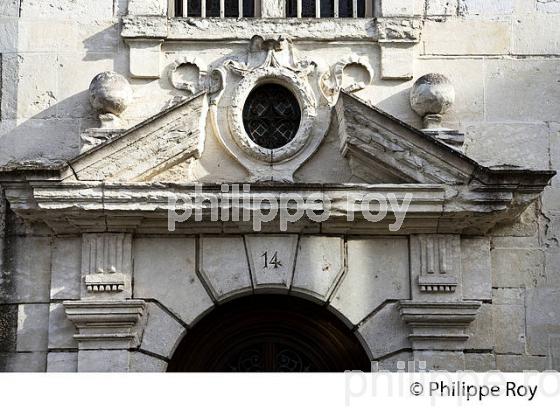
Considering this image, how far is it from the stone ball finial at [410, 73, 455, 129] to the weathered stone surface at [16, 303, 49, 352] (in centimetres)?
304

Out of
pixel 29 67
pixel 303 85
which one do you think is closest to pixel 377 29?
pixel 303 85

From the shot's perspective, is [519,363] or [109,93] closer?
[519,363]

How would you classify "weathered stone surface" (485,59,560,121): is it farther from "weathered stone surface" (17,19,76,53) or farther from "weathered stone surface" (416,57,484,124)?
"weathered stone surface" (17,19,76,53)

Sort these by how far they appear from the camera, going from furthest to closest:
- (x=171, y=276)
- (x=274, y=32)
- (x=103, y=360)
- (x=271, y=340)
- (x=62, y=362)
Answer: (x=274, y=32) < (x=271, y=340) < (x=171, y=276) < (x=62, y=362) < (x=103, y=360)

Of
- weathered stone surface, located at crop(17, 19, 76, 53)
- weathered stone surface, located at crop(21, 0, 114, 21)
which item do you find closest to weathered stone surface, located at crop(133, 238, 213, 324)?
weathered stone surface, located at crop(17, 19, 76, 53)

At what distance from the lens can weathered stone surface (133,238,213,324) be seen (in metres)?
8.84

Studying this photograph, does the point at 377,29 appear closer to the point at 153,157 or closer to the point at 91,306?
the point at 153,157

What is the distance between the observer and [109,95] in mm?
9078

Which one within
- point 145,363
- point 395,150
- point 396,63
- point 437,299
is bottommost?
point 145,363

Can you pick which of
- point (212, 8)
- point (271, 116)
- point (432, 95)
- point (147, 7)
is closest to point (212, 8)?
point (212, 8)

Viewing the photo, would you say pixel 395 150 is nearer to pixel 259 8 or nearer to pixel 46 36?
pixel 259 8

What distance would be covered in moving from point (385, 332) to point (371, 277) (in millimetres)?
403

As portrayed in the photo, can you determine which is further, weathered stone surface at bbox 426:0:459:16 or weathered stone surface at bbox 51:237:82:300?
weathered stone surface at bbox 426:0:459:16

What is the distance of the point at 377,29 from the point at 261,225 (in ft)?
5.73
